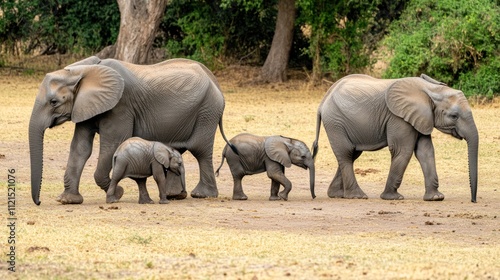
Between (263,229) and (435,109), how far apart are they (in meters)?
3.75

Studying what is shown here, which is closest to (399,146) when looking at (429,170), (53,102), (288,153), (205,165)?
(429,170)

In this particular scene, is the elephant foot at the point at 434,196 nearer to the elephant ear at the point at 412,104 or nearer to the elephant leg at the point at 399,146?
the elephant leg at the point at 399,146

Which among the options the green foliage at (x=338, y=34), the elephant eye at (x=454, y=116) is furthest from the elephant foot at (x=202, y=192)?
the green foliage at (x=338, y=34)

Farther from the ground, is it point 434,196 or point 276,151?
point 276,151

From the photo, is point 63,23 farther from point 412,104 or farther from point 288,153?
point 412,104

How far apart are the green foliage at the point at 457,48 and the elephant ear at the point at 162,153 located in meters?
11.7

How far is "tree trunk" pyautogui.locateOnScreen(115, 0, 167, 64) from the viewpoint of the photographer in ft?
88.8

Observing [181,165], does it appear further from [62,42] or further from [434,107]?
[62,42]

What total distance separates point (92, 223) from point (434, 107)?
4.98 meters

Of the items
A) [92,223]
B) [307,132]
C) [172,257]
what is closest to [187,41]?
[307,132]

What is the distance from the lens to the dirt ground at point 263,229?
9414 mm

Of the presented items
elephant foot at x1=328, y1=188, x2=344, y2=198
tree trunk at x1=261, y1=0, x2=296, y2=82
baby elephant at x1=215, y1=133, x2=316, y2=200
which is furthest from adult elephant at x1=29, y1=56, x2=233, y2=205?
tree trunk at x1=261, y1=0, x2=296, y2=82

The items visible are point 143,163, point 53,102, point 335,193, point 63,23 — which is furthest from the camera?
point 63,23

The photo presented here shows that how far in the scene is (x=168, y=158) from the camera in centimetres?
1368
